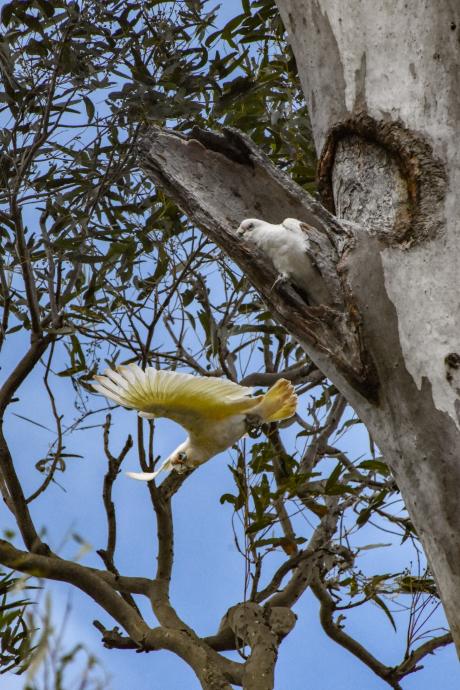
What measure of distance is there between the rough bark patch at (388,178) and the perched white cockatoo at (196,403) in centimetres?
33

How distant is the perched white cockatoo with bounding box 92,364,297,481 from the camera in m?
1.31

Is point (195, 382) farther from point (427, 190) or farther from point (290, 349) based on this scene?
point (290, 349)

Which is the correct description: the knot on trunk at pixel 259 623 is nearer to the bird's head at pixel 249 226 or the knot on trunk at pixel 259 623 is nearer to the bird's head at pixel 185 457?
the bird's head at pixel 185 457

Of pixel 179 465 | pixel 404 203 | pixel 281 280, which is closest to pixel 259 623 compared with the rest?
pixel 179 465

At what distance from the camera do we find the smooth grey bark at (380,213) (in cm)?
100

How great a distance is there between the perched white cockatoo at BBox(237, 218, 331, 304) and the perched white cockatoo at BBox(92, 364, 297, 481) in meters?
0.23

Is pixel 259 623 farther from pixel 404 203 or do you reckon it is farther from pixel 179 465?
pixel 404 203

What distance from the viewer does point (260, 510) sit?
194 cm

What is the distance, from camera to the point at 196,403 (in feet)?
4.47

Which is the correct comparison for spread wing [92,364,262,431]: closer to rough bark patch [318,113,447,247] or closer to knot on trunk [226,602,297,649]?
rough bark patch [318,113,447,247]

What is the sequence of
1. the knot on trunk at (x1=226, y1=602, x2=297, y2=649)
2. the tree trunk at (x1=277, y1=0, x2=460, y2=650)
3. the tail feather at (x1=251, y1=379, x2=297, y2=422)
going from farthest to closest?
the knot on trunk at (x1=226, y1=602, x2=297, y2=649)
the tail feather at (x1=251, y1=379, x2=297, y2=422)
the tree trunk at (x1=277, y1=0, x2=460, y2=650)

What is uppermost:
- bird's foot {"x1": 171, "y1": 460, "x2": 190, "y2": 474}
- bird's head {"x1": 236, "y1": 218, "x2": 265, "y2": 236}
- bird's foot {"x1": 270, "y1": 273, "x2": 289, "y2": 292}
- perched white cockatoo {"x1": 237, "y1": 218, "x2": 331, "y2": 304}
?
bird's head {"x1": 236, "y1": 218, "x2": 265, "y2": 236}

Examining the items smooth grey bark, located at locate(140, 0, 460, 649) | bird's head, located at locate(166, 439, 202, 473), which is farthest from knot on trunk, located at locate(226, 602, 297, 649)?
smooth grey bark, located at locate(140, 0, 460, 649)

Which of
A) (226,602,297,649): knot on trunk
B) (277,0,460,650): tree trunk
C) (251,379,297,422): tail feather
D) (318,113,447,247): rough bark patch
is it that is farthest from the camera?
(226,602,297,649): knot on trunk
